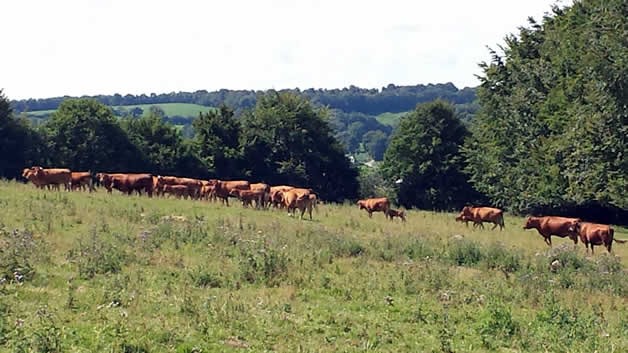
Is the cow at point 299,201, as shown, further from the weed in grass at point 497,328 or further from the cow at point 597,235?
the weed in grass at point 497,328

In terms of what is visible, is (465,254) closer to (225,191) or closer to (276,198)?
(276,198)

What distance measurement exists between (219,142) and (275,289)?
50518mm

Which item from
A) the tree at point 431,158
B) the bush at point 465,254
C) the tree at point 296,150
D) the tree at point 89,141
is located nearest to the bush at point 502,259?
the bush at point 465,254

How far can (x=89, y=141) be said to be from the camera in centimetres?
5962

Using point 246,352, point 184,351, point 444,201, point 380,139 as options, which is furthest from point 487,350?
point 380,139

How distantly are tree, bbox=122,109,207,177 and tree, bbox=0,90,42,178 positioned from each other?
792 centimetres

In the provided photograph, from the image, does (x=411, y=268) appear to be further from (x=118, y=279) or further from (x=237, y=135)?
(x=237, y=135)

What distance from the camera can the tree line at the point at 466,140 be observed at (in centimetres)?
3591

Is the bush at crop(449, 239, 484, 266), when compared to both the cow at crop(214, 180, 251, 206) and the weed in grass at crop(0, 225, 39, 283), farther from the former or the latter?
the cow at crop(214, 180, 251, 206)

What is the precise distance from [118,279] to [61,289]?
3.74 ft

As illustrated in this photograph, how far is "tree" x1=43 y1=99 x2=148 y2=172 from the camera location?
59.3 meters

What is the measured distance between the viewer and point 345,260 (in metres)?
19.6

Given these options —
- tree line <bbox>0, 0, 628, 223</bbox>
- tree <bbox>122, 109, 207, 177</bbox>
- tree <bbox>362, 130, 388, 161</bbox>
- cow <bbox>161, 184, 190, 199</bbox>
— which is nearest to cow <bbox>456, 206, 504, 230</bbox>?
tree line <bbox>0, 0, 628, 223</bbox>

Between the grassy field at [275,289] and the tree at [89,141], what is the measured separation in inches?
1388
